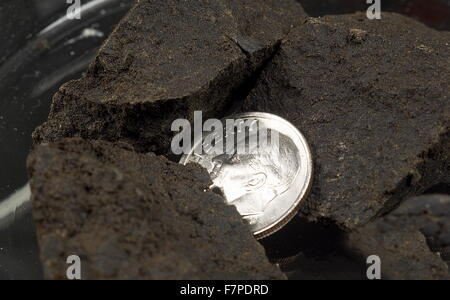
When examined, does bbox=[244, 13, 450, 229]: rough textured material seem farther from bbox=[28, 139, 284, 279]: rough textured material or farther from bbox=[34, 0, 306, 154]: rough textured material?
bbox=[28, 139, 284, 279]: rough textured material

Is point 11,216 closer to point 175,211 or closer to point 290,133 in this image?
point 175,211

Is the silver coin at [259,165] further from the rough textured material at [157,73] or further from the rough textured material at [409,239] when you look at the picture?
the rough textured material at [409,239]

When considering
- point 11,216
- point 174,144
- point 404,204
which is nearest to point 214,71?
point 174,144

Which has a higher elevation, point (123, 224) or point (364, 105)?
point (364, 105)

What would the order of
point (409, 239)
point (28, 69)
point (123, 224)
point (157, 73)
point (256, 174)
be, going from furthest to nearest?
point (28, 69) < point (256, 174) < point (157, 73) < point (409, 239) < point (123, 224)

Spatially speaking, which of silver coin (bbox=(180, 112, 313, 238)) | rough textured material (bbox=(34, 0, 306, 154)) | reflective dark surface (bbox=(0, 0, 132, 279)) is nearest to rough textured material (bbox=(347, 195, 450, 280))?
silver coin (bbox=(180, 112, 313, 238))

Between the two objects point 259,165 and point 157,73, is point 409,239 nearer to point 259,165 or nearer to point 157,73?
point 259,165

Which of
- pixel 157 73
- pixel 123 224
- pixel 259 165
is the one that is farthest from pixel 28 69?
pixel 123 224
